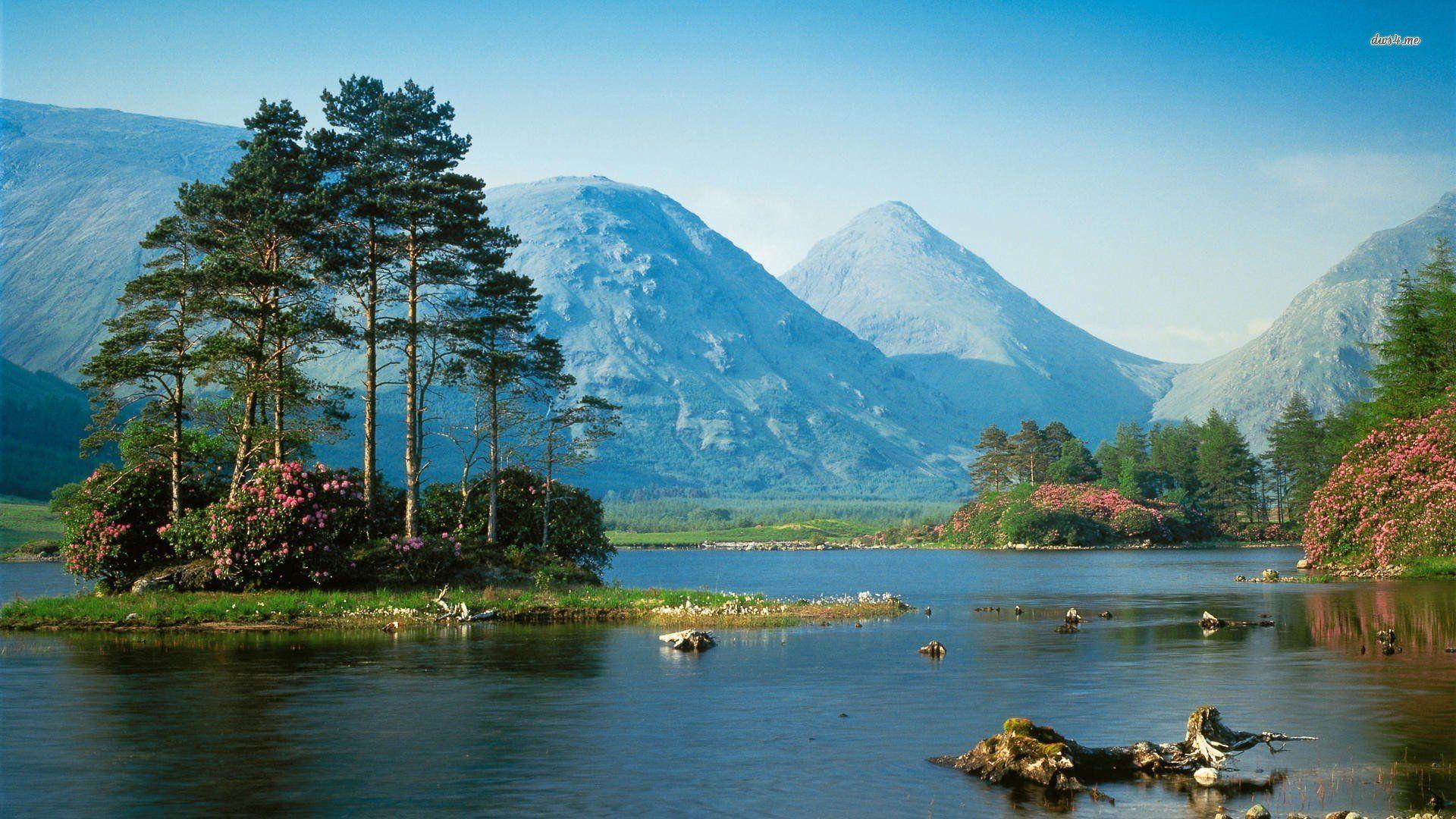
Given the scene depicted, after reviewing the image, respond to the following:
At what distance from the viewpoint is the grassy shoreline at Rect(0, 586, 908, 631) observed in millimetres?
45469

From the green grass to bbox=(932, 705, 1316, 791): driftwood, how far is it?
470ft

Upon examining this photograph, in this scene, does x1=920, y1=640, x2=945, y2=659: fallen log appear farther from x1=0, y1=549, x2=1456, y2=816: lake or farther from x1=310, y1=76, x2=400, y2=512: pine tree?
x1=310, y1=76, x2=400, y2=512: pine tree

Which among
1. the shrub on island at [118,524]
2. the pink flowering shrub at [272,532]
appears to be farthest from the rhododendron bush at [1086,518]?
the shrub on island at [118,524]

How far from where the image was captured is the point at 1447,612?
1823 inches

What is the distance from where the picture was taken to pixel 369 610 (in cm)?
4731

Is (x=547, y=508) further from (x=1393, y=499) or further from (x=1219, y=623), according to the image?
(x=1393, y=499)

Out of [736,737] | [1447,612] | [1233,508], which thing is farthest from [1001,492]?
[736,737]

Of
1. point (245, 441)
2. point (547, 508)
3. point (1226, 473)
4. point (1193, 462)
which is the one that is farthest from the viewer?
point (1193, 462)

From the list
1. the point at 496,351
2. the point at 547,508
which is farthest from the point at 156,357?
the point at 547,508

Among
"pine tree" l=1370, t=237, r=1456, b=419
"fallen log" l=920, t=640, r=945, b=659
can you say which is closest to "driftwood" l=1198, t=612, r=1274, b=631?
"fallen log" l=920, t=640, r=945, b=659

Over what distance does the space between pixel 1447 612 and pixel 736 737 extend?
3611 centimetres

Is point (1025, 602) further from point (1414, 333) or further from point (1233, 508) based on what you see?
point (1233, 508)

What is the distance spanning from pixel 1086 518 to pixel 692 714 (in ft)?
440

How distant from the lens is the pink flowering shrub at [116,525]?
49.4 m
